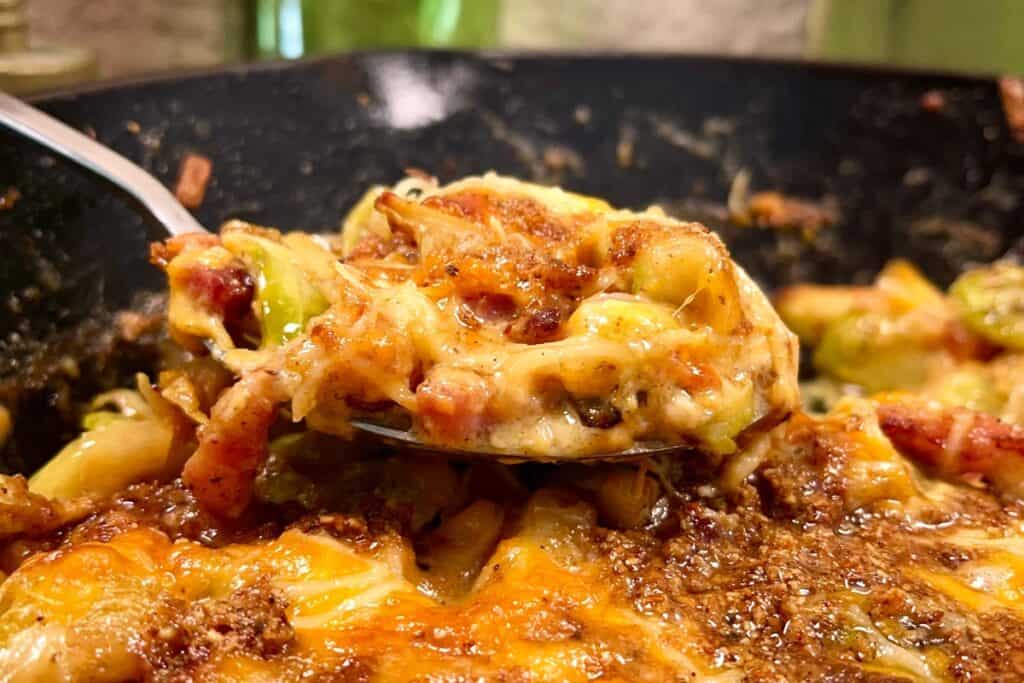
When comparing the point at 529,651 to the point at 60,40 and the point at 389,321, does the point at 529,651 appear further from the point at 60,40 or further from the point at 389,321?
the point at 60,40

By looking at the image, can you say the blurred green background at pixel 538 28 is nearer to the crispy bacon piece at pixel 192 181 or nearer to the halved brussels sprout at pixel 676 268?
the crispy bacon piece at pixel 192 181

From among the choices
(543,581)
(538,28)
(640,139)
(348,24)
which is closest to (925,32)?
(538,28)

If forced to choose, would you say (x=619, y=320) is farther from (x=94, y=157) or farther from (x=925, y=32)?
(x=925, y=32)

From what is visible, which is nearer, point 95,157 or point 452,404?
point 452,404

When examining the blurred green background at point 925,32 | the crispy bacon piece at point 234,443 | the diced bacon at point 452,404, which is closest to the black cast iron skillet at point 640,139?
the crispy bacon piece at point 234,443

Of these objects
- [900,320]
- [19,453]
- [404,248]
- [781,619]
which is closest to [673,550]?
[781,619]

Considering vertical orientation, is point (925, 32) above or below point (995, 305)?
above

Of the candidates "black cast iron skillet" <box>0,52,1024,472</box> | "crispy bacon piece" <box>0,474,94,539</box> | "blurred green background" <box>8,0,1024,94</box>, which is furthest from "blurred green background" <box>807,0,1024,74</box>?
"crispy bacon piece" <box>0,474,94,539</box>

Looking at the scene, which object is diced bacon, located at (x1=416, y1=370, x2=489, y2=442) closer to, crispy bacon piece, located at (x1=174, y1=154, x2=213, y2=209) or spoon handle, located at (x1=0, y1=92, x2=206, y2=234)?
spoon handle, located at (x1=0, y1=92, x2=206, y2=234)
